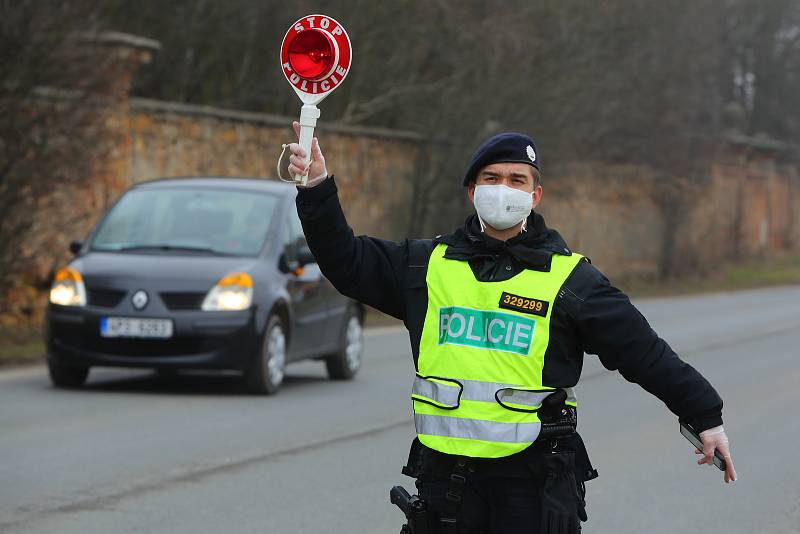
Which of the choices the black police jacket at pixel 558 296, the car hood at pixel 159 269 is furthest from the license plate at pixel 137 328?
the black police jacket at pixel 558 296

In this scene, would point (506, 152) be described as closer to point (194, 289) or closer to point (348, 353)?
point (194, 289)

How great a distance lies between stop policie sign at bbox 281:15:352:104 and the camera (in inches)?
185

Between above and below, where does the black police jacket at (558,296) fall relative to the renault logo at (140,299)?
above

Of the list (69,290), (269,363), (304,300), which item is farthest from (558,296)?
(304,300)

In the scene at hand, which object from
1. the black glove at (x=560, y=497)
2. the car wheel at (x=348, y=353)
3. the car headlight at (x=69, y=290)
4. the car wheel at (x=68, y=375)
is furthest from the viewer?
the car wheel at (x=348, y=353)

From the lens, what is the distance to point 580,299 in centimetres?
443

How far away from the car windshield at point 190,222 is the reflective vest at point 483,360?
885 cm

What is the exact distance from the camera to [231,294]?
496 inches

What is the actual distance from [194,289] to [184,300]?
4.5 inches

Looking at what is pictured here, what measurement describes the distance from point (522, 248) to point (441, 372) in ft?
1.33

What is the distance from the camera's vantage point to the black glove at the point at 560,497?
4191 millimetres

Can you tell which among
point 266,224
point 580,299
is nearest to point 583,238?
point 266,224

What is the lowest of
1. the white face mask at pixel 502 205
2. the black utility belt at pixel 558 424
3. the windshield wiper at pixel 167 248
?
the windshield wiper at pixel 167 248

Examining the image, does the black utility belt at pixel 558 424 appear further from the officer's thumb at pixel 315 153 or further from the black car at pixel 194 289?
the black car at pixel 194 289
